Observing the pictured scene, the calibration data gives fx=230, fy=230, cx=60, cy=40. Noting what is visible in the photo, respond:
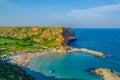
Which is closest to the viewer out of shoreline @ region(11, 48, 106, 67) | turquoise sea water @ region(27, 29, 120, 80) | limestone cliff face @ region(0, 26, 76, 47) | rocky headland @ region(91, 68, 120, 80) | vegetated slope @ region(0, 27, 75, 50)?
rocky headland @ region(91, 68, 120, 80)

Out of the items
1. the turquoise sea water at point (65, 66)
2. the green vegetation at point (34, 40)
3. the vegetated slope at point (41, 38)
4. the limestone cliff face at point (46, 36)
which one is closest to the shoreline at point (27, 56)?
the turquoise sea water at point (65, 66)

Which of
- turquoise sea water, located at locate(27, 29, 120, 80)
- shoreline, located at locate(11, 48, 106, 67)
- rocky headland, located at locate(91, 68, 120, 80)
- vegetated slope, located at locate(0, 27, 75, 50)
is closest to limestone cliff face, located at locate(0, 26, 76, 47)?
vegetated slope, located at locate(0, 27, 75, 50)

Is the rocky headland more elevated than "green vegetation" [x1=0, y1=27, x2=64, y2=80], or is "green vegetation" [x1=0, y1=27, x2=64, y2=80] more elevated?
"green vegetation" [x1=0, y1=27, x2=64, y2=80]

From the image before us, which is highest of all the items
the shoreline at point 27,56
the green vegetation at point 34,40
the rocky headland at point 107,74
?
the green vegetation at point 34,40

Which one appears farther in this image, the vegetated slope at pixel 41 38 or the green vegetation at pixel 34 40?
the vegetated slope at pixel 41 38

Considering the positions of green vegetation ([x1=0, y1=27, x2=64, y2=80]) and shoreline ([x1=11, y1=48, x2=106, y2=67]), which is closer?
shoreline ([x1=11, y1=48, x2=106, y2=67])

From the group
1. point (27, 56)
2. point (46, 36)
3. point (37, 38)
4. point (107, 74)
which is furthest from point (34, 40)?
point (107, 74)

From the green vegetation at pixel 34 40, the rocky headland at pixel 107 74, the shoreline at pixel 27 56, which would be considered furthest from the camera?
the green vegetation at pixel 34 40

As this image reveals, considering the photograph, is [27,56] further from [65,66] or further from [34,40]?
[34,40]

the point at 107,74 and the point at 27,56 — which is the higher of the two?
the point at 27,56

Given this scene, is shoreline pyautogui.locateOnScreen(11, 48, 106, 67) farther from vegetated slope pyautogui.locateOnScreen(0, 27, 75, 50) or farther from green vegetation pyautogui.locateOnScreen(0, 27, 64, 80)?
vegetated slope pyautogui.locateOnScreen(0, 27, 75, 50)

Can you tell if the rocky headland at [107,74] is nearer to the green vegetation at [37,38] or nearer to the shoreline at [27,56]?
the shoreline at [27,56]
